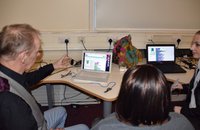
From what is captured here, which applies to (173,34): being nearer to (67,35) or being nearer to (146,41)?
(146,41)

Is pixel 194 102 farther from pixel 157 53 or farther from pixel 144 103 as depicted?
pixel 144 103

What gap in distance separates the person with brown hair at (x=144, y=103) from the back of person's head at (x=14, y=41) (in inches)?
23.8

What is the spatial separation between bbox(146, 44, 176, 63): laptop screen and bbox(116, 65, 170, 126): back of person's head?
142 cm

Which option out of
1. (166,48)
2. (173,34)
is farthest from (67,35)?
(173,34)

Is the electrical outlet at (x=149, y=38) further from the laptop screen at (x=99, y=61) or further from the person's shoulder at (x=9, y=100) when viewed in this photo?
the person's shoulder at (x=9, y=100)

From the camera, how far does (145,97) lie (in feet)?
2.82

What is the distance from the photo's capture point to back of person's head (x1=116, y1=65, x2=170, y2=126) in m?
0.86

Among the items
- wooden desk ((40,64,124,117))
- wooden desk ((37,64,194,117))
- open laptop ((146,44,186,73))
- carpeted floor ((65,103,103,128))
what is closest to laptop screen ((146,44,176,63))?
open laptop ((146,44,186,73))

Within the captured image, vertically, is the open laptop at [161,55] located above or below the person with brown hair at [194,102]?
above

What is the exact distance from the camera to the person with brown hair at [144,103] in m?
0.86

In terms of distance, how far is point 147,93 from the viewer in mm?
858

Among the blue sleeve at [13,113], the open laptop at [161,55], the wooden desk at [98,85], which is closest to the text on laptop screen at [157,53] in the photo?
the open laptop at [161,55]

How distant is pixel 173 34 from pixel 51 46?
4.77 feet

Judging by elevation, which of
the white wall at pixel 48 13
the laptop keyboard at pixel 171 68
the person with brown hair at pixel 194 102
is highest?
the white wall at pixel 48 13
